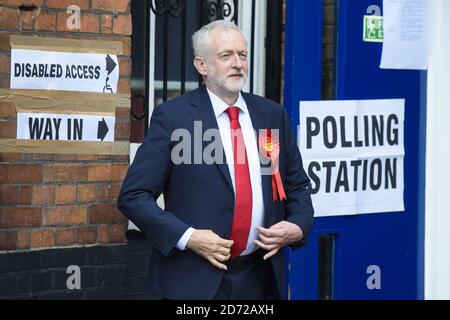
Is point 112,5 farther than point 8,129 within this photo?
Yes

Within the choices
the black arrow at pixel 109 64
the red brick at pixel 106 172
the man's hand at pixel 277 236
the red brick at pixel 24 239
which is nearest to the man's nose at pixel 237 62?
the man's hand at pixel 277 236

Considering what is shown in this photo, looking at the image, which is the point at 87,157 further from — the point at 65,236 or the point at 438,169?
the point at 438,169

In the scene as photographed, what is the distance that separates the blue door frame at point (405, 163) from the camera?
5.25m

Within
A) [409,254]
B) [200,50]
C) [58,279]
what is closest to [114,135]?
[58,279]

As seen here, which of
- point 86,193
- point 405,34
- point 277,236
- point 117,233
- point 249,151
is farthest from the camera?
point 405,34

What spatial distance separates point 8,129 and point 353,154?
198 cm

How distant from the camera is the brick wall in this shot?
4.63 metres

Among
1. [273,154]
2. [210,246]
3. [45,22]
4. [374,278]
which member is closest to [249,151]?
[273,154]

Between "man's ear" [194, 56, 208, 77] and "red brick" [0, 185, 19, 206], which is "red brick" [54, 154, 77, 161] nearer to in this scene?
"red brick" [0, 185, 19, 206]

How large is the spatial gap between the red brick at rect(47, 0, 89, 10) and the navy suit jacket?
1.12 m

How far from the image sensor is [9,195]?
183 inches

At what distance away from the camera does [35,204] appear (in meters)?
4.70
